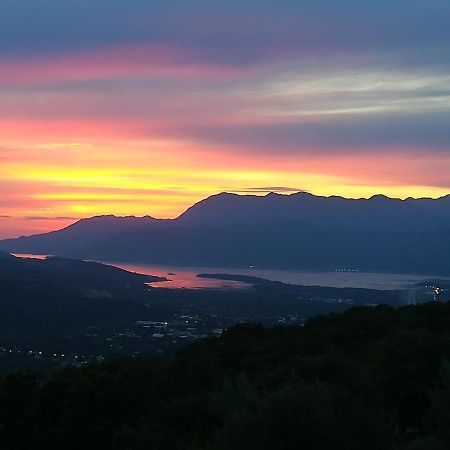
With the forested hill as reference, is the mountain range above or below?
above

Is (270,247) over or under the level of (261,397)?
over

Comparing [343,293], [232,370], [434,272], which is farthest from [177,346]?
[434,272]

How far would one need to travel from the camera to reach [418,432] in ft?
47.3

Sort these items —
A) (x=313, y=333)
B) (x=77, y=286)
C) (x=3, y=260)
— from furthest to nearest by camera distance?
1. (x=3, y=260)
2. (x=77, y=286)
3. (x=313, y=333)

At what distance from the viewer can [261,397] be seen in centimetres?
887

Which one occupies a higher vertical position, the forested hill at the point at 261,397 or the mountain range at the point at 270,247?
the mountain range at the point at 270,247

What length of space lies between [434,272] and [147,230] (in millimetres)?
74793

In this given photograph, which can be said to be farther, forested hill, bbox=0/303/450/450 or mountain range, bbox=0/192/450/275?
mountain range, bbox=0/192/450/275

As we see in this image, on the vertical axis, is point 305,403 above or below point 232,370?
above

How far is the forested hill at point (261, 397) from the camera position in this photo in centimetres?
815

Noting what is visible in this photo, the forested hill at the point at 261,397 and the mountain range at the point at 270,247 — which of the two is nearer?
the forested hill at the point at 261,397

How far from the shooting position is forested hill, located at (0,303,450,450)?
815cm

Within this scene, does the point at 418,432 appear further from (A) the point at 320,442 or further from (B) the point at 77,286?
(B) the point at 77,286

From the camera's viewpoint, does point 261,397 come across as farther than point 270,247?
No
